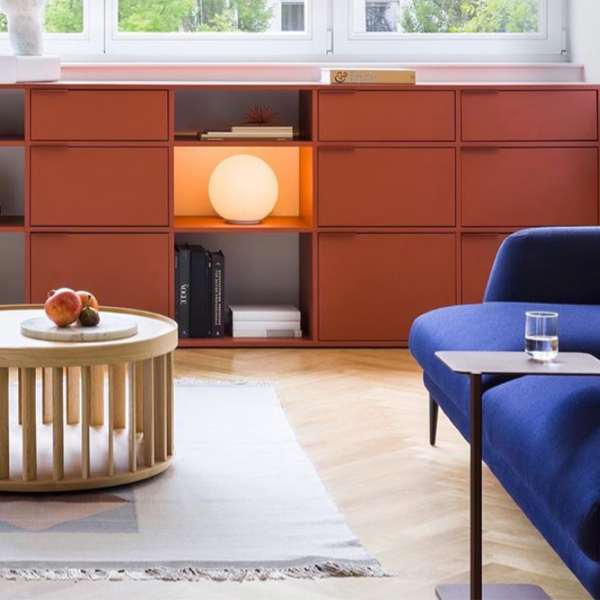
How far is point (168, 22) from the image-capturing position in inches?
219

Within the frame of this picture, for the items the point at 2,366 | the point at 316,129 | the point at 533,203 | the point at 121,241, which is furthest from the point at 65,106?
the point at 2,366

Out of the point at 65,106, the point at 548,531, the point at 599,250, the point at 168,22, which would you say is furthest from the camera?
the point at 168,22

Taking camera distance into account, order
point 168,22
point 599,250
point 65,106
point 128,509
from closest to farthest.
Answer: point 128,509 < point 599,250 < point 65,106 < point 168,22

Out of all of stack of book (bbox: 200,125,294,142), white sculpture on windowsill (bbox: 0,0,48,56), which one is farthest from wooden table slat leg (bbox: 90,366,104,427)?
white sculpture on windowsill (bbox: 0,0,48,56)

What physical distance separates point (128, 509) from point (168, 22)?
3120 millimetres

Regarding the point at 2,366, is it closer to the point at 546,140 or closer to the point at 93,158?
the point at 93,158

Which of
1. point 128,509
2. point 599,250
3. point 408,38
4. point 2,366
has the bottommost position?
point 128,509

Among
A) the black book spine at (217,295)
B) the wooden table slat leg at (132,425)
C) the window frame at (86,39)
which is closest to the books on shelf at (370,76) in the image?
the black book spine at (217,295)

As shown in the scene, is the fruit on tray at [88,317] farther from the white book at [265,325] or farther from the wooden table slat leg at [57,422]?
the white book at [265,325]

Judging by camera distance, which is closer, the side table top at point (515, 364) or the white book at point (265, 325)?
the side table top at point (515, 364)

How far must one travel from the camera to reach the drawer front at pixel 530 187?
16.7 ft

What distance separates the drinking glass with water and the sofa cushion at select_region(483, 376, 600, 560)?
133 millimetres

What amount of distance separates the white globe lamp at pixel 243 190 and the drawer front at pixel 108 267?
1.14 ft

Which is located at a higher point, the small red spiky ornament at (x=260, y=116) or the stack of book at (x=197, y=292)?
the small red spiky ornament at (x=260, y=116)
